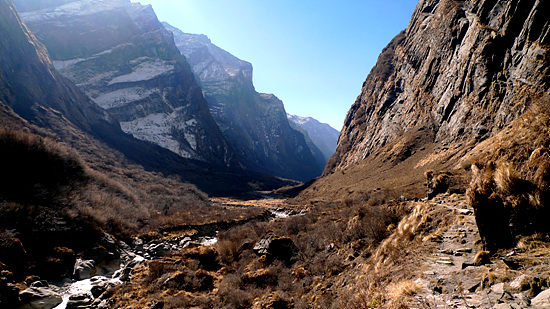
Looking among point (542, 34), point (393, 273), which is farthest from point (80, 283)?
point (542, 34)

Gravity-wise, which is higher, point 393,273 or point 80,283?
point 393,273

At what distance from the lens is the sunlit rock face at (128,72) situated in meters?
113

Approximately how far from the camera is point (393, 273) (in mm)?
6301

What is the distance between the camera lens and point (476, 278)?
14.8 ft

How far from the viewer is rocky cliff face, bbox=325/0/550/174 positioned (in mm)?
29047

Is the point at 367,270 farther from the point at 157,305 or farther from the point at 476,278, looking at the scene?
the point at 157,305

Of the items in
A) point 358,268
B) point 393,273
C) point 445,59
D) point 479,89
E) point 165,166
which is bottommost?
point 165,166

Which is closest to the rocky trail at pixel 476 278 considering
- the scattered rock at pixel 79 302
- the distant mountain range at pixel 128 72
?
the scattered rock at pixel 79 302

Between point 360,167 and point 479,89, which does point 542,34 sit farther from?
point 360,167

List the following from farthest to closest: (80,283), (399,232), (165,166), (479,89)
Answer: (165,166)
(479,89)
(80,283)
(399,232)

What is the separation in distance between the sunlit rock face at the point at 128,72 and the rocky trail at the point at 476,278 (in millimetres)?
117144

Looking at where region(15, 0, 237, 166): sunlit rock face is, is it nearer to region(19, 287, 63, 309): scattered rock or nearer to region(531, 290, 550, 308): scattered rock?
region(19, 287, 63, 309): scattered rock

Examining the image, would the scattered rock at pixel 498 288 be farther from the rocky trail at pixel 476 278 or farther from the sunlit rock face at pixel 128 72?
the sunlit rock face at pixel 128 72

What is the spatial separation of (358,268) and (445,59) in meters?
56.1
